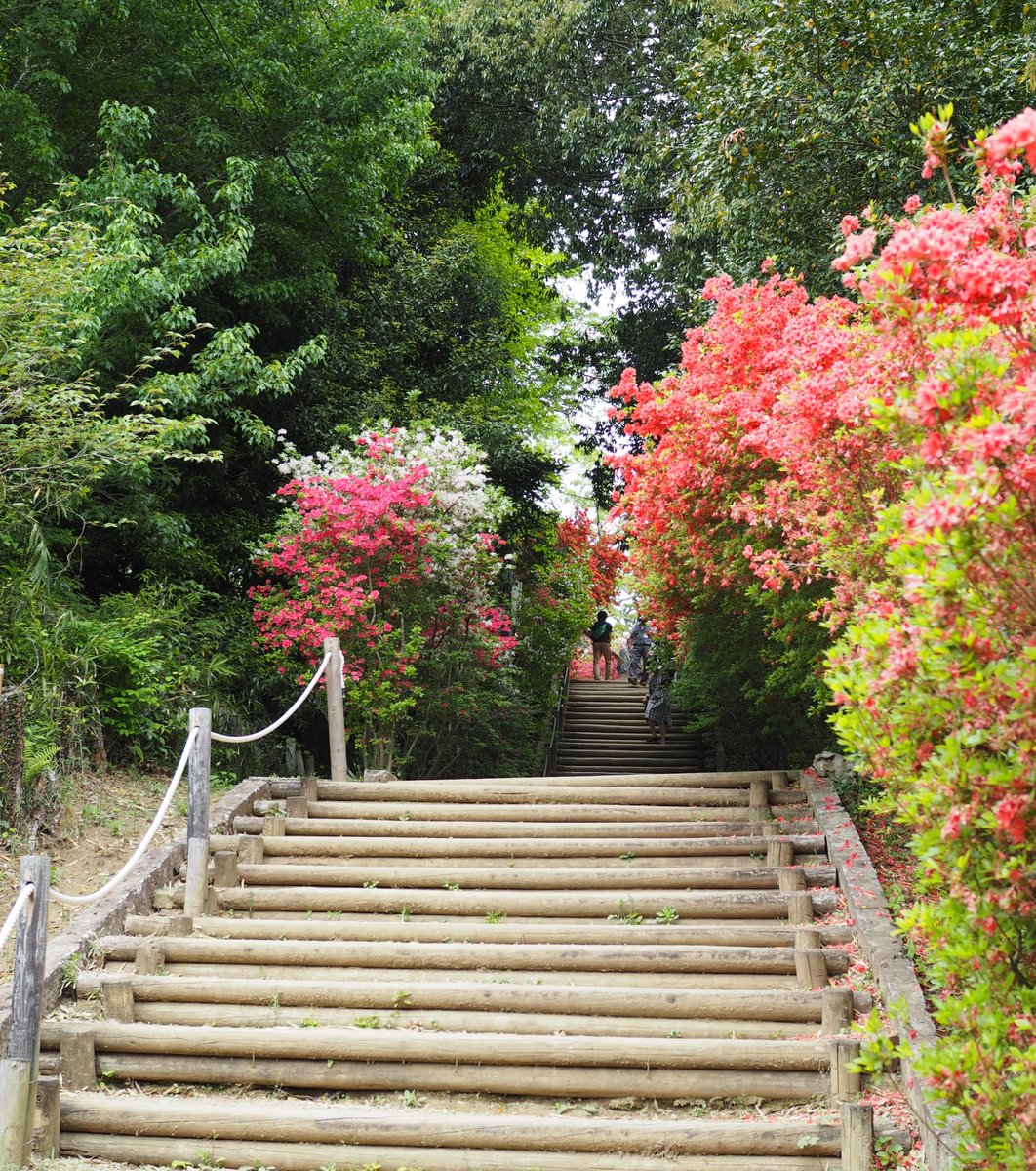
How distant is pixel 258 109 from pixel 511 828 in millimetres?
8968

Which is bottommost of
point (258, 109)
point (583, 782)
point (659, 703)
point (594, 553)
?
point (583, 782)

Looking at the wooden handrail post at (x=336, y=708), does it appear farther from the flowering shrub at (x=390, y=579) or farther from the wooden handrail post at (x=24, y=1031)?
the wooden handrail post at (x=24, y=1031)

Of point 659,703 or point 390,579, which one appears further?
point 659,703

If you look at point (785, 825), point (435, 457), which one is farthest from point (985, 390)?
point (435, 457)

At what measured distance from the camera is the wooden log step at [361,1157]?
439 centimetres

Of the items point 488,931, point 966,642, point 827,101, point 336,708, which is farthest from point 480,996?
point 827,101

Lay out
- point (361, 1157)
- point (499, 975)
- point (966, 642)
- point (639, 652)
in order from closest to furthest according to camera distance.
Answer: point (966, 642) → point (361, 1157) → point (499, 975) → point (639, 652)

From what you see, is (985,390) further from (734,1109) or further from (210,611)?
(210,611)

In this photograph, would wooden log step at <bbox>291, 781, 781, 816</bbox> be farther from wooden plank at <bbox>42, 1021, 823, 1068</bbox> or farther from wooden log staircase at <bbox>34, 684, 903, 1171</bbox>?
wooden plank at <bbox>42, 1021, 823, 1068</bbox>

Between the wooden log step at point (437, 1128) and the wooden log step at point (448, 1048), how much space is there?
0.28m

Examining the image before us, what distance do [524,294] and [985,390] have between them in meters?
20.5

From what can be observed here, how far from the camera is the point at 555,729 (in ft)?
53.7

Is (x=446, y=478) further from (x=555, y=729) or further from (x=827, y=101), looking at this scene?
(x=555, y=729)

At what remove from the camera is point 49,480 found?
8695 mm
